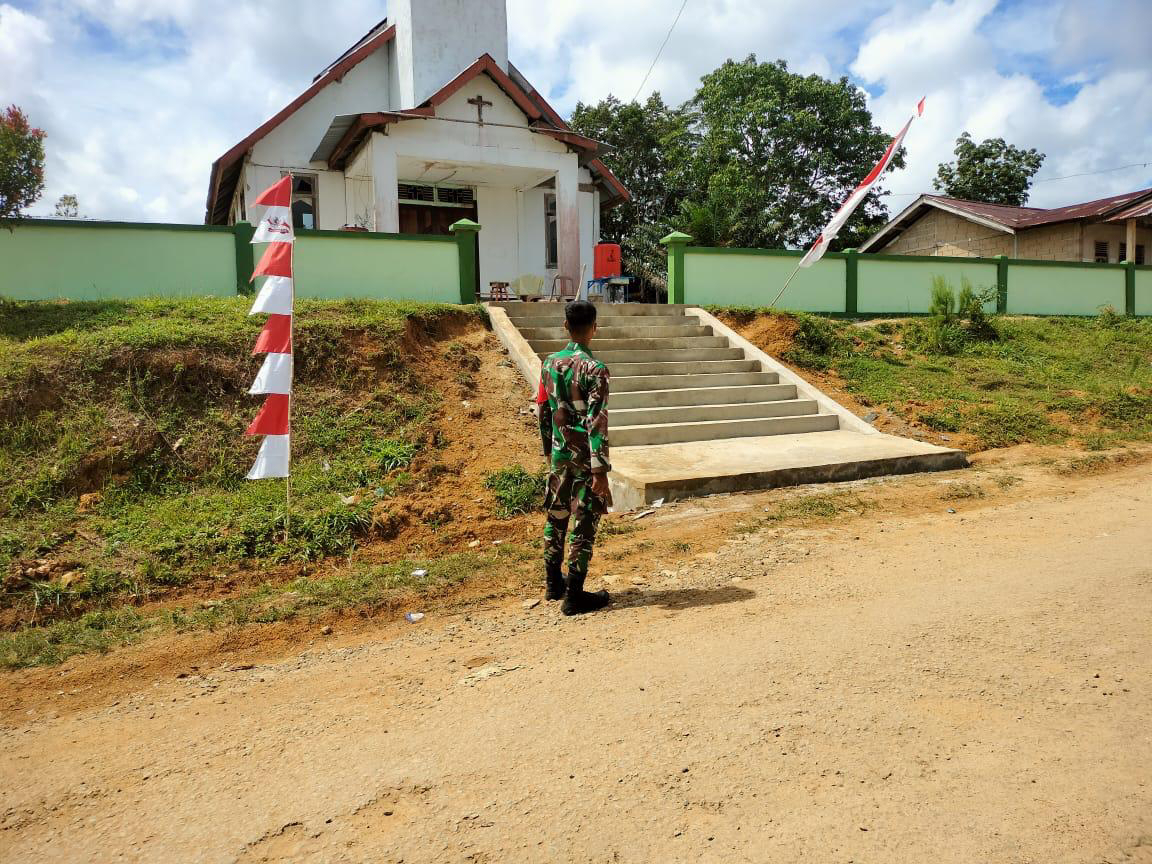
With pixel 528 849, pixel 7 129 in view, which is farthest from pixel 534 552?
pixel 7 129

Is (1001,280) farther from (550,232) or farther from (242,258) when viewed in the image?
(242,258)

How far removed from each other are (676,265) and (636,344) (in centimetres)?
A: 272

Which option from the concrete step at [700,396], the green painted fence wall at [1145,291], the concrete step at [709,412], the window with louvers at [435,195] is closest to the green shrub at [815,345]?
the concrete step at [700,396]

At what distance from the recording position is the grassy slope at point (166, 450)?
5.53m

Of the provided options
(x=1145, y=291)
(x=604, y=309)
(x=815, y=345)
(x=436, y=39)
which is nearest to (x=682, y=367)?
(x=604, y=309)

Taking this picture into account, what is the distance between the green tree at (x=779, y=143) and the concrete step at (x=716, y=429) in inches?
751

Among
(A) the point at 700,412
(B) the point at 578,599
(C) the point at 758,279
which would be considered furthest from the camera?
(C) the point at 758,279

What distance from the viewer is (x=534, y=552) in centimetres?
598

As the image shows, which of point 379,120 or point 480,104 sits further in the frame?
point 480,104

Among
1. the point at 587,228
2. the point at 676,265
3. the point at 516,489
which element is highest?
the point at 587,228

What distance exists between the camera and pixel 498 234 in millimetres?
18422

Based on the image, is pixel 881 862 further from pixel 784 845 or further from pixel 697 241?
pixel 697 241

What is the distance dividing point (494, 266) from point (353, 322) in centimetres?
912

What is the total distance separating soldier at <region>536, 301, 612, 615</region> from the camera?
14.4 ft
